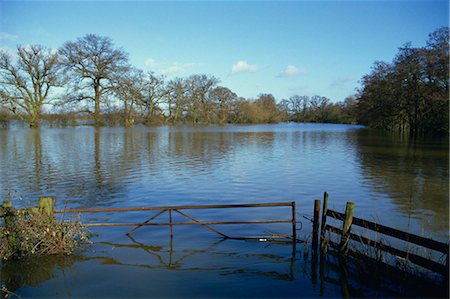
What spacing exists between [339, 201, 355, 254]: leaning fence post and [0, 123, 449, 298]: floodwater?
647 mm

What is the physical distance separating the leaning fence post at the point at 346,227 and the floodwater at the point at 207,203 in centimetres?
65

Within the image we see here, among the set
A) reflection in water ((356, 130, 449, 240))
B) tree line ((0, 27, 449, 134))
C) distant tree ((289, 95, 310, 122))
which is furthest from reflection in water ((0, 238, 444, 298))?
distant tree ((289, 95, 310, 122))

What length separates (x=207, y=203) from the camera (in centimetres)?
1333

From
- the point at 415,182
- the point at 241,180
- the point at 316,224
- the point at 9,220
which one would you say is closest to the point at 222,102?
the point at 241,180

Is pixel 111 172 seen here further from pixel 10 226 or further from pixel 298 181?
pixel 10 226

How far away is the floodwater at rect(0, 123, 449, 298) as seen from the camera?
7.02 m

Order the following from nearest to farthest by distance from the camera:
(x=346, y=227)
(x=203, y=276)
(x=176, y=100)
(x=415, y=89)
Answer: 1. (x=203, y=276)
2. (x=346, y=227)
3. (x=415, y=89)
4. (x=176, y=100)

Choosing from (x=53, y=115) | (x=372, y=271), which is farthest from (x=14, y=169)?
(x=53, y=115)

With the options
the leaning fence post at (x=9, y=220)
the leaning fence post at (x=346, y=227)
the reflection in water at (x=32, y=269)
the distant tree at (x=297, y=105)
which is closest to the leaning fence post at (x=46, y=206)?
the leaning fence post at (x=9, y=220)

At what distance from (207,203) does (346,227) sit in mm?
6634

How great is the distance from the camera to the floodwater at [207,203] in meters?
7.02

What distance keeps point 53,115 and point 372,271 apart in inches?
2573

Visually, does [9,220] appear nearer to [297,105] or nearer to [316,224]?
[316,224]

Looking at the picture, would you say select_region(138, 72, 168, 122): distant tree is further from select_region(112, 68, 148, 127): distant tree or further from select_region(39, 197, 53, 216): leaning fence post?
select_region(39, 197, 53, 216): leaning fence post
